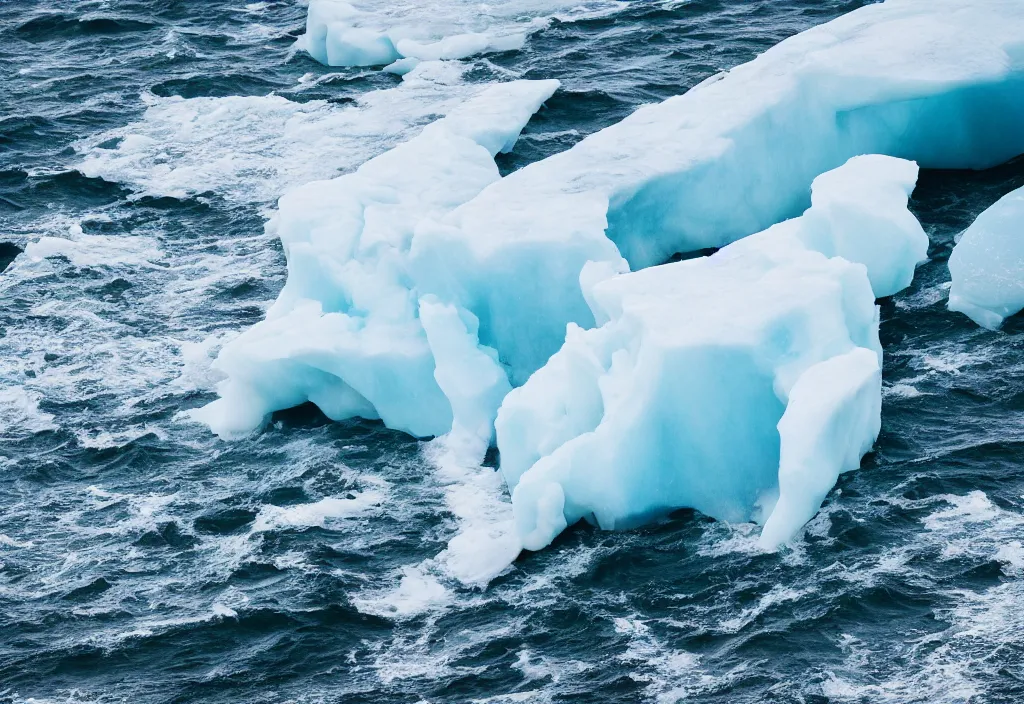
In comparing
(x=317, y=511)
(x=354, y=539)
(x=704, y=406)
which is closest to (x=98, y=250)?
(x=317, y=511)

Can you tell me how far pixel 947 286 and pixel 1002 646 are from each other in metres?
5.65

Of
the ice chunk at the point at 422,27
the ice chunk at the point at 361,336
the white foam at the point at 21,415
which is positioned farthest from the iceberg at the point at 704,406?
the ice chunk at the point at 422,27

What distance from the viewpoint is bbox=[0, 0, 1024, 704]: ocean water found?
10.4 metres

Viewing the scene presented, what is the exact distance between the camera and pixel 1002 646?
993cm

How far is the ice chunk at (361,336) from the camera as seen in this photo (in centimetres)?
1336

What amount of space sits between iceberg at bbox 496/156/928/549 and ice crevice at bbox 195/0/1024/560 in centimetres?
2

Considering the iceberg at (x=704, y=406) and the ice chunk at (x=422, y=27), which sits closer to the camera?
the iceberg at (x=704, y=406)

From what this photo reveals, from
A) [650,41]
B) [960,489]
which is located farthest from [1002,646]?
[650,41]

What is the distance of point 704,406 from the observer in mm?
11656

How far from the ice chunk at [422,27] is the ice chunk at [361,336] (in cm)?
710

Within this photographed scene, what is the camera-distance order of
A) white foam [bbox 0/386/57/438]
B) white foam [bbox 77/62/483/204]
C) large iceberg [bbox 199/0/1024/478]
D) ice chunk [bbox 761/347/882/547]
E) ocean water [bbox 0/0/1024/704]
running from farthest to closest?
white foam [bbox 77/62/483/204] → white foam [bbox 0/386/57/438] → large iceberg [bbox 199/0/1024/478] → ice chunk [bbox 761/347/882/547] → ocean water [bbox 0/0/1024/704]

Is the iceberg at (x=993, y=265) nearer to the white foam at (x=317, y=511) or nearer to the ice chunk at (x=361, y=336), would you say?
the ice chunk at (x=361, y=336)

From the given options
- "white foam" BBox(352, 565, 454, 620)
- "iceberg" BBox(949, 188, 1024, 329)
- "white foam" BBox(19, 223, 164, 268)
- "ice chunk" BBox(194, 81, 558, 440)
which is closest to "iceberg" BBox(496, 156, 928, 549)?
"white foam" BBox(352, 565, 454, 620)

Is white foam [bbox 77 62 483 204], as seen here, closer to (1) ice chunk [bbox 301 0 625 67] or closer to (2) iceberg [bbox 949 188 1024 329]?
(1) ice chunk [bbox 301 0 625 67]
